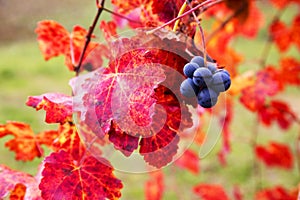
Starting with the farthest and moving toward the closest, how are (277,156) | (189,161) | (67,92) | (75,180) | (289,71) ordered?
(67,92), (189,161), (277,156), (289,71), (75,180)

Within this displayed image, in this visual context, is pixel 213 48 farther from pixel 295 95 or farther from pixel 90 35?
pixel 295 95

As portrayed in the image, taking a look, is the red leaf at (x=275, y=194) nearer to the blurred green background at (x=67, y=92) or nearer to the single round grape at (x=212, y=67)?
the blurred green background at (x=67, y=92)

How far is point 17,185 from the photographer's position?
783mm

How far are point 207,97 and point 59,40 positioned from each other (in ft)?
1.63

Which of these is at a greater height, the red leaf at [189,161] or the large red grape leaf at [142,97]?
the red leaf at [189,161]

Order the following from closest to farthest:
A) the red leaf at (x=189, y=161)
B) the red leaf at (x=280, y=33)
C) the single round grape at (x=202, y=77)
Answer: the single round grape at (x=202, y=77) < the red leaf at (x=280, y=33) < the red leaf at (x=189, y=161)

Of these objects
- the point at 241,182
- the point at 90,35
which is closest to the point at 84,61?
the point at 90,35

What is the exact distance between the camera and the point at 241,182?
10.2 ft

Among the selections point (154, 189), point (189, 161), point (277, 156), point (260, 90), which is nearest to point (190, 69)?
Answer: point (260, 90)

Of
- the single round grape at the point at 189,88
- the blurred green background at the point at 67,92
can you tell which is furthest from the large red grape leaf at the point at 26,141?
the blurred green background at the point at 67,92

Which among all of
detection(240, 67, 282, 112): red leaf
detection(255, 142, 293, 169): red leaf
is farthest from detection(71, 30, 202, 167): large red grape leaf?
detection(255, 142, 293, 169): red leaf

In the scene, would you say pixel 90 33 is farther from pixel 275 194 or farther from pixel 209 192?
pixel 275 194

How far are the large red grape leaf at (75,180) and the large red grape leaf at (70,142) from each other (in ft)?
0.22

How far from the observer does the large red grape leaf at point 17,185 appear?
0.77m
